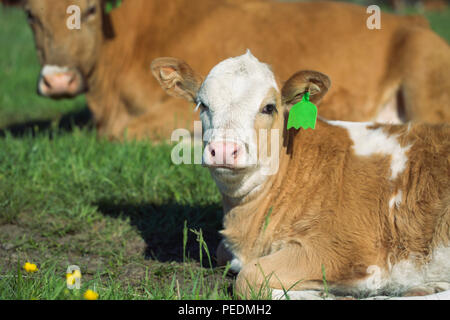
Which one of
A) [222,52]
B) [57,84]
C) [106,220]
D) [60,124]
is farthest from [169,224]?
[60,124]

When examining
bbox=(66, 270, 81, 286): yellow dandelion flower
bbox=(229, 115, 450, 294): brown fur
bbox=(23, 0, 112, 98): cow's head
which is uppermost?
bbox=(23, 0, 112, 98): cow's head

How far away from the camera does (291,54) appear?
22.8ft

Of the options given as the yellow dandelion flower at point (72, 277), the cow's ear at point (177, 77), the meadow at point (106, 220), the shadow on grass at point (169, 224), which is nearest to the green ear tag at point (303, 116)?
the cow's ear at point (177, 77)

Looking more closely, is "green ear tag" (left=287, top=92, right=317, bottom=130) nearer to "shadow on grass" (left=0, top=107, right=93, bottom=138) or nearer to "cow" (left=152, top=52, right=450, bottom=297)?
"cow" (left=152, top=52, right=450, bottom=297)

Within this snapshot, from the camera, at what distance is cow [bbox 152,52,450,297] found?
354cm

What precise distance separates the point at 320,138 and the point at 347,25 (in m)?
3.32

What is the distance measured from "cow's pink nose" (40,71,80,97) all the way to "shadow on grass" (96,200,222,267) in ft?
6.11

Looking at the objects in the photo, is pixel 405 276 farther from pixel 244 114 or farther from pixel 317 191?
pixel 244 114

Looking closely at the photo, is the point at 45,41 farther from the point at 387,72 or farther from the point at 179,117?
the point at 387,72

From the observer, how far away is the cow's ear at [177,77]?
4.09m

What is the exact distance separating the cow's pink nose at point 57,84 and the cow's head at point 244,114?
9.12 feet

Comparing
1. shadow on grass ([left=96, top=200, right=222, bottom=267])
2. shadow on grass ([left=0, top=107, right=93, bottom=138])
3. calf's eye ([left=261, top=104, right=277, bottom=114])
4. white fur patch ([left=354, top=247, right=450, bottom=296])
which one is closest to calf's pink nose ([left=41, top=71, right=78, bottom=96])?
shadow on grass ([left=0, top=107, right=93, bottom=138])
